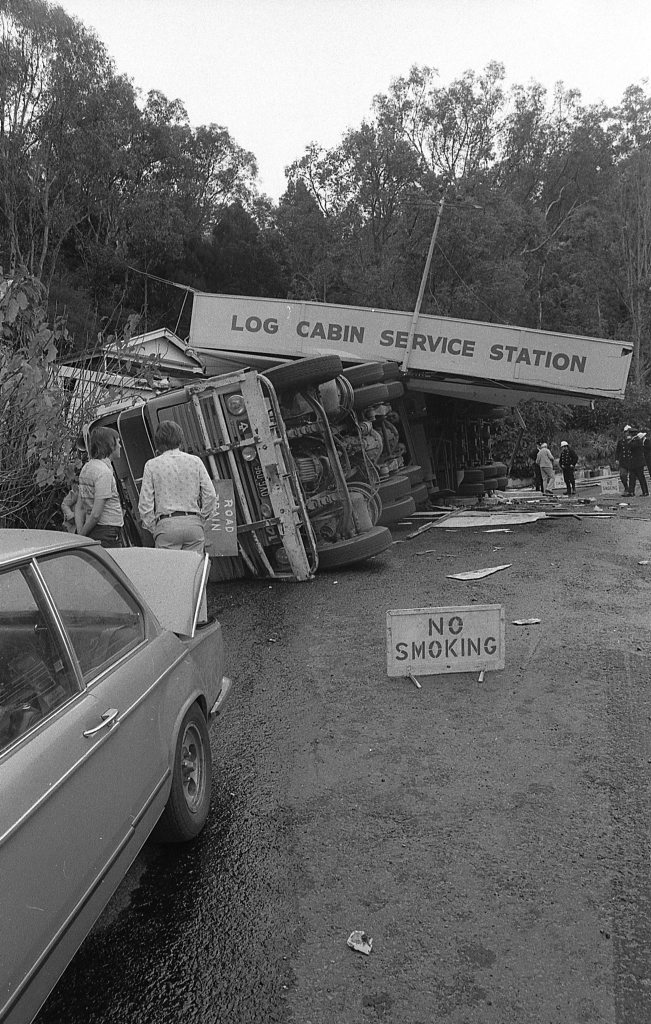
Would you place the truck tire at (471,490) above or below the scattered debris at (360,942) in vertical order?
below

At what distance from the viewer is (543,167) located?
48.5 m

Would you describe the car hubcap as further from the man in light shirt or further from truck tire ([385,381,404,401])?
truck tire ([385,381,404,401])

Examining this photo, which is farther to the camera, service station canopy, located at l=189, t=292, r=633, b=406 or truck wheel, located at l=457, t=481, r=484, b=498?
truck wheel, located at l=457, t=481, r=484, b=498

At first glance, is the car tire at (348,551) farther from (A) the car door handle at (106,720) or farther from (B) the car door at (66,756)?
(A) the car door handle at (106,720)

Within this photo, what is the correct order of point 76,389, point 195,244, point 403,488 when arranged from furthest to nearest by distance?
point 195,244, point 403,488, point 76,389

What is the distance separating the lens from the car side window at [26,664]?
232 cm

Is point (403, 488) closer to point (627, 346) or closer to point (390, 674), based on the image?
point (627, 346)

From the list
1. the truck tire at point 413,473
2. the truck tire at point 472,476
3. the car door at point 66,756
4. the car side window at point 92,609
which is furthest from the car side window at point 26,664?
the truck tire at point 472,476

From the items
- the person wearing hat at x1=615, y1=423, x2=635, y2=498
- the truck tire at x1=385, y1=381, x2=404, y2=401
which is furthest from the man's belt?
the person wearing hat at x1=615, y1=423, x2=635, y2=498

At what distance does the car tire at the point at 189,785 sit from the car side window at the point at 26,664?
0.82 metres

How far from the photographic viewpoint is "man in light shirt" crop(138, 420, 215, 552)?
21.5ft

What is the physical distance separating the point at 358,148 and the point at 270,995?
3818cm

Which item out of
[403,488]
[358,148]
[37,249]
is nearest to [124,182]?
Answer: [37,249]

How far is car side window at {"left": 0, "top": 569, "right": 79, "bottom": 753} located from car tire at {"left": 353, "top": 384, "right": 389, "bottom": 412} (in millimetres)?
8597
